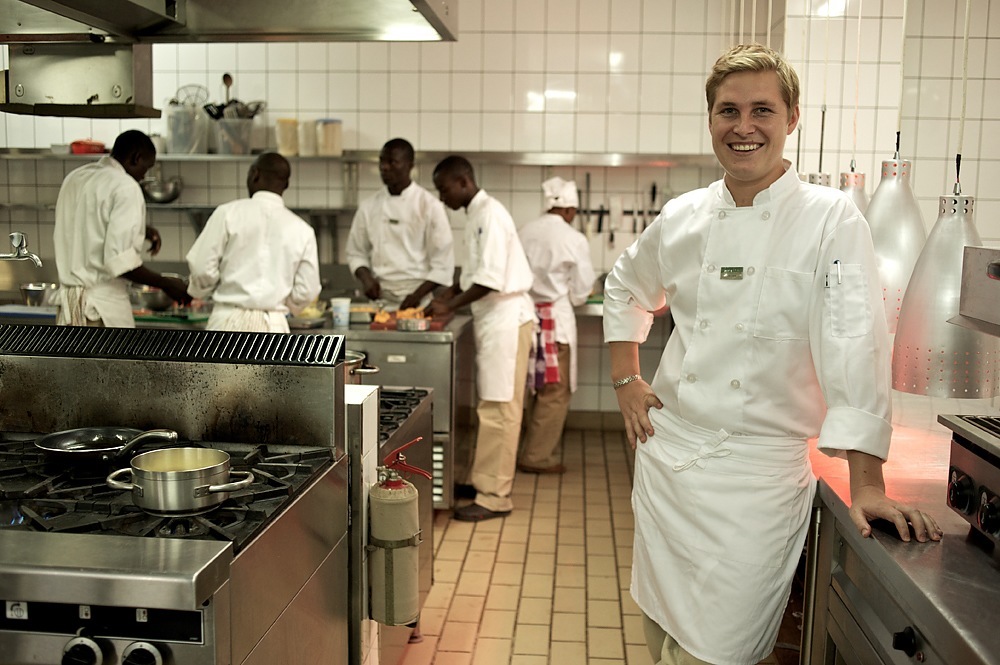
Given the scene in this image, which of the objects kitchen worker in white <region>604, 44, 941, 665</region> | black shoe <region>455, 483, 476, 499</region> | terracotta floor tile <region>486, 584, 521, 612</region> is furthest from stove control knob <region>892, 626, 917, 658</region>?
black shoe <region>455, 483, 476, 499</region>

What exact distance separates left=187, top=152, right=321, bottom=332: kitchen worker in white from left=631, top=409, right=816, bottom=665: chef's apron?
2.64 meters

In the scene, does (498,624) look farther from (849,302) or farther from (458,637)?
(849,302)

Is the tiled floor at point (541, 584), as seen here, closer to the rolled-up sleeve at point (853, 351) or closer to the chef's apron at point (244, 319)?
the chef's apron at point (244, 319)

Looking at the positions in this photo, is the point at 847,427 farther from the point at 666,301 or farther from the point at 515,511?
the point at 515,511

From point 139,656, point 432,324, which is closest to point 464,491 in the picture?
point 432,324

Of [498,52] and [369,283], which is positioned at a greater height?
[498,52]

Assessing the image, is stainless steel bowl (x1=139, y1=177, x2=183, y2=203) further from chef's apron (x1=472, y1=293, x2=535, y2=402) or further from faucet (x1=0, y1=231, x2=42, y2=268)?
faucet (x1=0, y1=231, x2=42, y2=268)

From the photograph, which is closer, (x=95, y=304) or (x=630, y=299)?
(x=630, y=299)

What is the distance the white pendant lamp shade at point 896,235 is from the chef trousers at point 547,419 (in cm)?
332

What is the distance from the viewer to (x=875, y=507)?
1785 millimetres

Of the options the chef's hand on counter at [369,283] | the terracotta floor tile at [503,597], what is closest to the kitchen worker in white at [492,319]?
the chef's hand on counter at [369,283]

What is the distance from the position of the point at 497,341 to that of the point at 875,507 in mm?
3028

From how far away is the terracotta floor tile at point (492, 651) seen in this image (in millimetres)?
3217

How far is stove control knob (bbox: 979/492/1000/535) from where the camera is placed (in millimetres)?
1596
